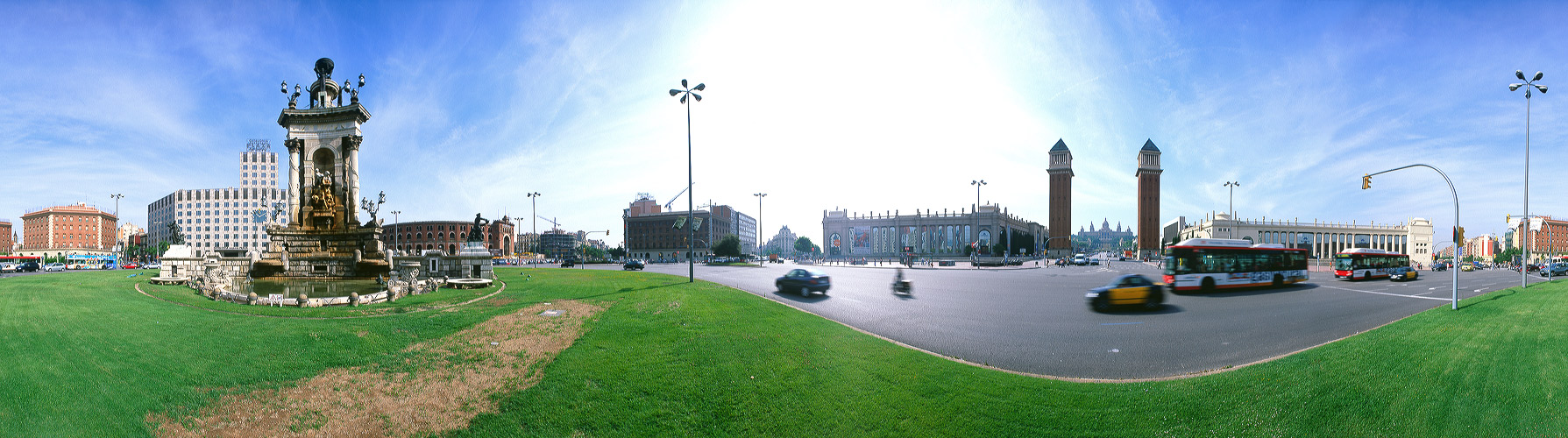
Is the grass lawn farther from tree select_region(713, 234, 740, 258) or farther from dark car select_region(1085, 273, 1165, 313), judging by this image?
tree select_region(713, 234, 740, 258)

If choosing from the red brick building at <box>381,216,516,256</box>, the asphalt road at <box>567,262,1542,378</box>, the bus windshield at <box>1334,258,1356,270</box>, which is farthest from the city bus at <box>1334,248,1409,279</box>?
the red brick building at <box>381,216,516,256</box>

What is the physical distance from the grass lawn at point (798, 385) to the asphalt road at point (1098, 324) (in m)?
0.77

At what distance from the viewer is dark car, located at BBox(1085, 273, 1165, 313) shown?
31.1 ft

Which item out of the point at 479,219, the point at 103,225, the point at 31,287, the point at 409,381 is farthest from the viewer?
the point at 103,225

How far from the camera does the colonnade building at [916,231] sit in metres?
94.4

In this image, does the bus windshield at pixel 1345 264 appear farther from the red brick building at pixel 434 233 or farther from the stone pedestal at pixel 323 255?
the red brick building at pixel 434 233

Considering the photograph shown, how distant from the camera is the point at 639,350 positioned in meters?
6.90

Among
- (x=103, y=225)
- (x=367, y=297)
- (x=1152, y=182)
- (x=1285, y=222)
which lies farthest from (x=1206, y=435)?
(x=103, y=225)

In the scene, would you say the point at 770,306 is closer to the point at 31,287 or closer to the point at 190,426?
the point at 190,426

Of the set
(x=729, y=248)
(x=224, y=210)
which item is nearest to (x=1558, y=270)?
(x=729, y=248)

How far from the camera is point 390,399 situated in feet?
19.4

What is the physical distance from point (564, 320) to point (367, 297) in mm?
7017

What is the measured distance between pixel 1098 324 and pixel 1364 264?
890 inches

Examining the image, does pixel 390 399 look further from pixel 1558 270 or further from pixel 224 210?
pixel 224 210
